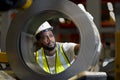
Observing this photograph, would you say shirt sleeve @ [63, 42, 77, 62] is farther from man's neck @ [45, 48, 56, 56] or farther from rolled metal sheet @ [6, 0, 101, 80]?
rolled metal sheet @ [6, 0, 101, 80]

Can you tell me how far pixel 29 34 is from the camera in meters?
1.48

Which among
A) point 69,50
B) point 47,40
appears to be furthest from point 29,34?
point 69,50

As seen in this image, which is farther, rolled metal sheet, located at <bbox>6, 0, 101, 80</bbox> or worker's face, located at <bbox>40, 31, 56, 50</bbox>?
worker's face, located at <bbox>40, 31, 56, 50</bbox>

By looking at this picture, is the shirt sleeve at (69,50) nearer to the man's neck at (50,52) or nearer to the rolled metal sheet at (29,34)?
the man's neck at (50,52)

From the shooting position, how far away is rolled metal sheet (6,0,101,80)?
1.18m

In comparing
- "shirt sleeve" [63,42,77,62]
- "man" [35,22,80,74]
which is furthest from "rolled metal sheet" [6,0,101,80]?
"shirt sleeve" [63,42,77,62]

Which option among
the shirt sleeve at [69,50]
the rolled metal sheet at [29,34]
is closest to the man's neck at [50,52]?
the shirt sleeve at [69,50]

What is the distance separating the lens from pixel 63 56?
248 cm

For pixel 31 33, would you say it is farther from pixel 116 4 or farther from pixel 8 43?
pixel 116 4

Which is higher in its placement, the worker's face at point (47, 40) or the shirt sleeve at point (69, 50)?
the worker's face at point (47, 40)

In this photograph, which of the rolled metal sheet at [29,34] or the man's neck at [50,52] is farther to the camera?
the man's neck at [50,52]

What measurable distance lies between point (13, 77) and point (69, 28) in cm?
823

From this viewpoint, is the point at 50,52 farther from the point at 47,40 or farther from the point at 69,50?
the point at 69,50

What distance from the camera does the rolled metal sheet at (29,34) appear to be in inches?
46.5
